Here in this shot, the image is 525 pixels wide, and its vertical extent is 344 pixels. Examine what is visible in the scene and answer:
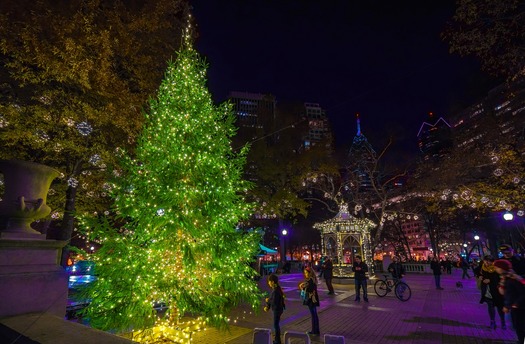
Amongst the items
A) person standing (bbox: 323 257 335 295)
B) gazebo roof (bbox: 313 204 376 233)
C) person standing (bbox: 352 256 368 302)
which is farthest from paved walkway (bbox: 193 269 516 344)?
gazebo roof (bbox: 313 204 376 233)

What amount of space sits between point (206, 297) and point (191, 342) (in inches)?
40.4

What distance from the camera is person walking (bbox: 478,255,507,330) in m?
7.91

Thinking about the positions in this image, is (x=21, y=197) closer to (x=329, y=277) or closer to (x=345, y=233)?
(x=329, y=277)

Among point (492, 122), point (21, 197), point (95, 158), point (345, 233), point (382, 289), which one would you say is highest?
point (492, 122)

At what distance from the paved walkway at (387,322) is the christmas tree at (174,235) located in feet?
4.24

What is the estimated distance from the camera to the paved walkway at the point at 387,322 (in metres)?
7.27

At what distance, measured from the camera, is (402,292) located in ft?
42.0

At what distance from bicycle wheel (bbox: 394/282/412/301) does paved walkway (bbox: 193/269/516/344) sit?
33cm

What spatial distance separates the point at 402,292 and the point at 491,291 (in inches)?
203

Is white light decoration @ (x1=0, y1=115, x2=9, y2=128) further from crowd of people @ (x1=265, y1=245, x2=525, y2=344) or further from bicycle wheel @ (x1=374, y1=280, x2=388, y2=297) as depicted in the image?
bicycle wheel @ (x1=374, y1=280, x2=388, y2=297)

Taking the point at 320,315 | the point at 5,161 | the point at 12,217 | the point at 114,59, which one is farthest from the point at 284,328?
the point at 114,59

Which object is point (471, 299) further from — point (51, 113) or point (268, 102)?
point (268, 102)

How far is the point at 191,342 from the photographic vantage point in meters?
6.95

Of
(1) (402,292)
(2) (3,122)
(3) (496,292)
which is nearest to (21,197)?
(2) (3,122)
